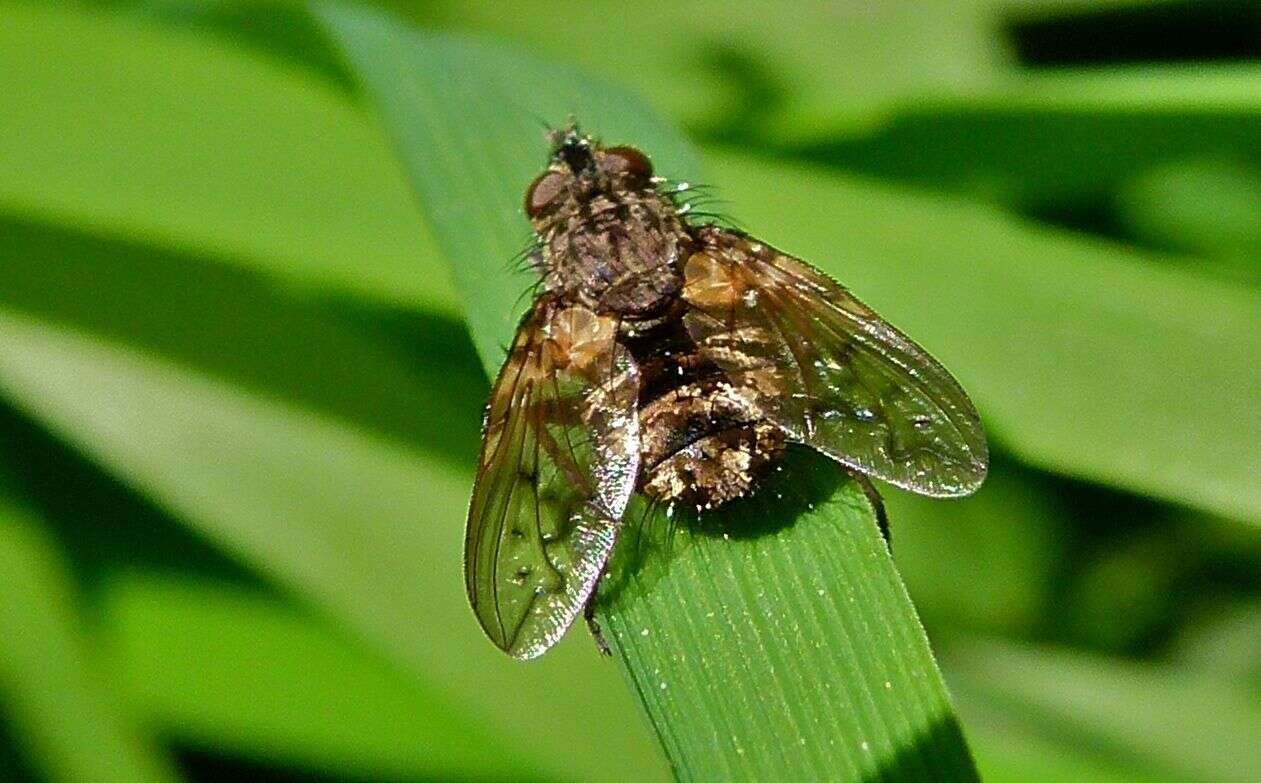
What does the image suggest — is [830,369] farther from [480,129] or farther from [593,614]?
[480,129]

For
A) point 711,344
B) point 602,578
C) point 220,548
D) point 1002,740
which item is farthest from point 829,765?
point 220,548

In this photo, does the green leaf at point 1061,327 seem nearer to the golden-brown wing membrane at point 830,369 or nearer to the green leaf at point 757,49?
the golden-brown wing membrane at point 830,369

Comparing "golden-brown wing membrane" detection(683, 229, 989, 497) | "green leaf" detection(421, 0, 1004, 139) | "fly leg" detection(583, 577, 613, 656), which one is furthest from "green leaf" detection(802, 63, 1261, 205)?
"fly leg" detection(583, 577, 613, 656)

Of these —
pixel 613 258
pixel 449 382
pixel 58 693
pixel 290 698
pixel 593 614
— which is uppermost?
pixel 613 258

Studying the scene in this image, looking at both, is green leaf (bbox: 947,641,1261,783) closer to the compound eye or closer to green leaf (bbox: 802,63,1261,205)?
green leaf (bbox: 802,63,1261,205)

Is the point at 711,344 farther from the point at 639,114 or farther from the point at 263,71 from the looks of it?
the point at 263,71

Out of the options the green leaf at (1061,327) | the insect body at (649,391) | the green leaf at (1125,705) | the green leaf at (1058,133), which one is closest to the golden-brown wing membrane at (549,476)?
the insect body at (649,391)

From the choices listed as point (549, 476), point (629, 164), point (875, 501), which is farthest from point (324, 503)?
point (875, 501)
